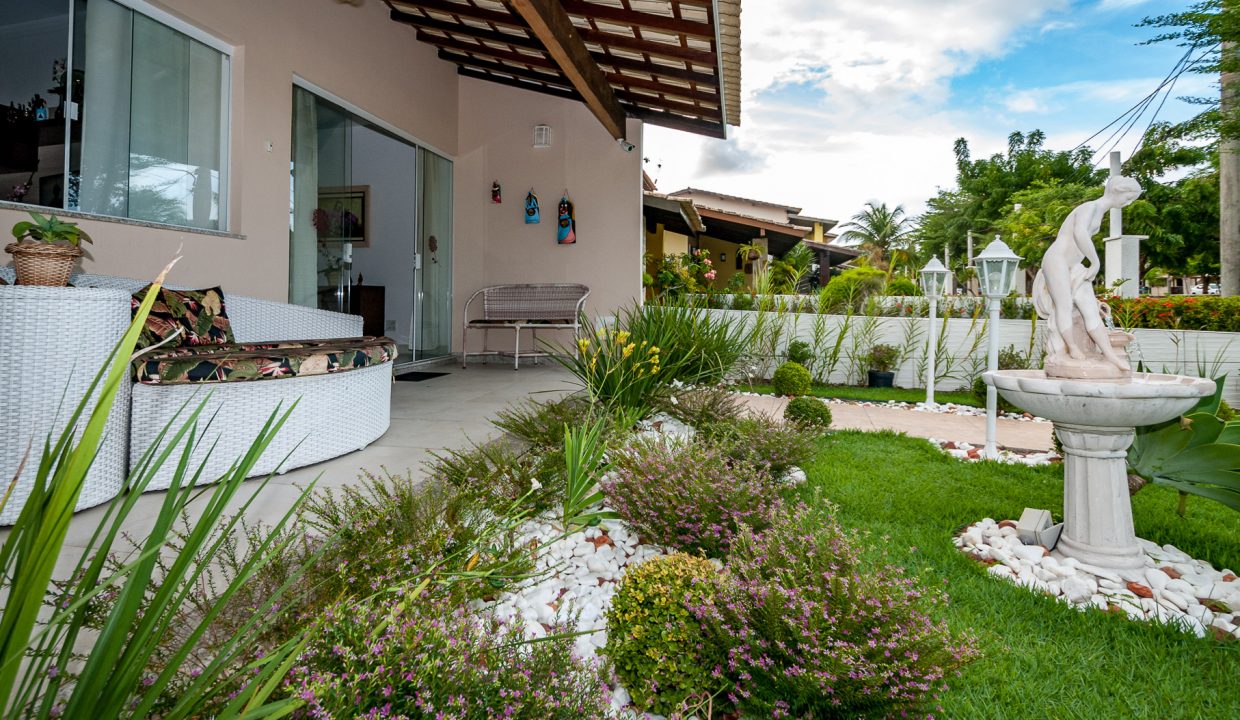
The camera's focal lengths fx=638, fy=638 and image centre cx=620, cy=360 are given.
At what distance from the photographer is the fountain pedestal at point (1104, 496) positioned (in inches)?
91.4

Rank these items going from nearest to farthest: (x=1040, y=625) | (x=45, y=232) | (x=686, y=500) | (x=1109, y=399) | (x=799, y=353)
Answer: (x=1040, y=625)
(x=1109, y=399)
(x=686, y=500)
(x=45, y=232)
(x=799, y=353)

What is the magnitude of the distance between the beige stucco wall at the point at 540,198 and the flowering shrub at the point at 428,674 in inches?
256

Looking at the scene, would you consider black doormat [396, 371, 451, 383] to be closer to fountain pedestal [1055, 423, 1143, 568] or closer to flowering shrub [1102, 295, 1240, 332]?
fountain pedestal [1055, 423, 1143, 568]

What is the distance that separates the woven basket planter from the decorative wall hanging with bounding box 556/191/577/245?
5.56m

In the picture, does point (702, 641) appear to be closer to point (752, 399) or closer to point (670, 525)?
point (670, 525)

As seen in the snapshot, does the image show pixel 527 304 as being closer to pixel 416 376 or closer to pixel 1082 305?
pixel 416 376

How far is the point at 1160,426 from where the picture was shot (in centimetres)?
252

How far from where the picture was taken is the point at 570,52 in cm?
524

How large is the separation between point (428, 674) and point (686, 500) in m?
1.25

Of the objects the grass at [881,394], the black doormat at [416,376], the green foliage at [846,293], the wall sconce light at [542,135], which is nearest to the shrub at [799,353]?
the grass at [881,394]

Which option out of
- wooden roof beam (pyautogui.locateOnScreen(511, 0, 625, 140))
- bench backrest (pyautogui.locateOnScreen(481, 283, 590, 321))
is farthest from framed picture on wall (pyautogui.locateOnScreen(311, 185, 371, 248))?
wooden roof beam (pyautogui.locateOnScreen(511, 0, 625, 140))

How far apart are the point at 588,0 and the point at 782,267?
372 inches

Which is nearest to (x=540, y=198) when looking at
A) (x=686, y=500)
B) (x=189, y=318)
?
(x=189, y=318)

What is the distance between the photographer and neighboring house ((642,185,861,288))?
11.5 m
